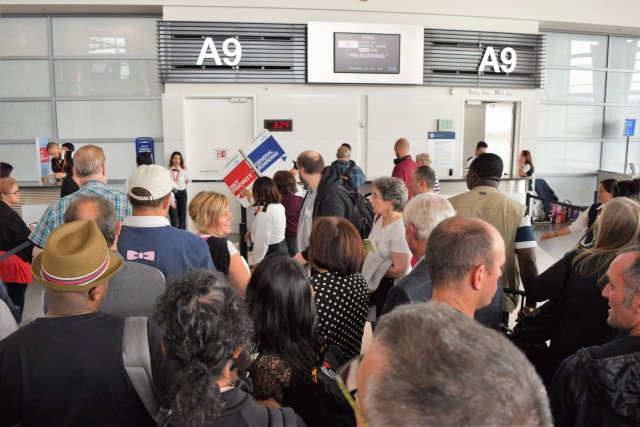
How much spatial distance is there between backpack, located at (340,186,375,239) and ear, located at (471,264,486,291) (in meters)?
2.68

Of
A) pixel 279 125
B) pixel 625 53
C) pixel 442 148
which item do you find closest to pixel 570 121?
pixel 625 53

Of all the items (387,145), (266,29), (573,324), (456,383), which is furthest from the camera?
(387,145)

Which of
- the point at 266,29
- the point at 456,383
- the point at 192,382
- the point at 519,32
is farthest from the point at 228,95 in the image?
the point at 456,383

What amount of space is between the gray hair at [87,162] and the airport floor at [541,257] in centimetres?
145

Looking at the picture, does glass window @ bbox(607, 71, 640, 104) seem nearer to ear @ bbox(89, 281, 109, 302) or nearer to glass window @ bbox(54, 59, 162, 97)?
glass window @ bbox(54, 59, 162, 97)

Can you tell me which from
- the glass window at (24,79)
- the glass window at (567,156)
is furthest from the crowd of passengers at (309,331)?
the glass window at (567,156)

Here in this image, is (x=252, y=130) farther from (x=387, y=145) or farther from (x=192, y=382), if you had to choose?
(x=192, y=382)

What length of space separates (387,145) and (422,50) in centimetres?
194

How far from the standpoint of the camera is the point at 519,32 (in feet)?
34.4

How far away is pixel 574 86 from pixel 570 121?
31.1 inches

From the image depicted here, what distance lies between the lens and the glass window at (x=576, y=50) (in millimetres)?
11547

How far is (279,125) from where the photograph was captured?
9.88 meters

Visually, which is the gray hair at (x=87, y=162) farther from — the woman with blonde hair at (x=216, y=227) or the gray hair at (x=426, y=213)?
the gray hair at (x=426, y=213)

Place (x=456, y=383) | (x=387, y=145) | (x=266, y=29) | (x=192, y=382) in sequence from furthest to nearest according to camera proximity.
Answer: (x=387, y=145)
(x=266, y=29)
(x=192, y=382)
(x=456, y=383)
